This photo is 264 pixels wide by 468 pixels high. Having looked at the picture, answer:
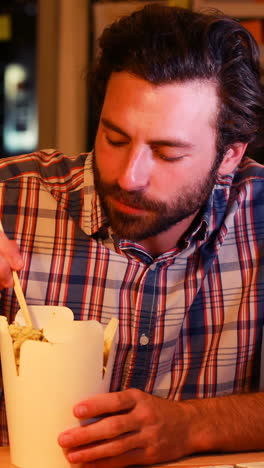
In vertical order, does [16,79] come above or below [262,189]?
above

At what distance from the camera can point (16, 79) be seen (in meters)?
3.15

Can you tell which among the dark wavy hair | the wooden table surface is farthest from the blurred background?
the wooden table surface

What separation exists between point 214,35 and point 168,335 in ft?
2.28

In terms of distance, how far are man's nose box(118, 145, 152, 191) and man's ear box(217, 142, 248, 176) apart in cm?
30

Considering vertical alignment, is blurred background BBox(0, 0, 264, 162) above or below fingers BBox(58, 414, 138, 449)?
above

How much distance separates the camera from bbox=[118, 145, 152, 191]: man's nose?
135 cm

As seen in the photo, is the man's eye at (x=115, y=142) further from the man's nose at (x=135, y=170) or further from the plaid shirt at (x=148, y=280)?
the plaid shirt at (x=148, y=280)

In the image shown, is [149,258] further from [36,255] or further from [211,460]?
[211,460]

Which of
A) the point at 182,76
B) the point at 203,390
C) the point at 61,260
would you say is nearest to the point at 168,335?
the point at 203,390

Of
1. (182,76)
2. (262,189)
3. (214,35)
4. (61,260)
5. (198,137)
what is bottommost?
(61,260)

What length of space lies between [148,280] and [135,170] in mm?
251

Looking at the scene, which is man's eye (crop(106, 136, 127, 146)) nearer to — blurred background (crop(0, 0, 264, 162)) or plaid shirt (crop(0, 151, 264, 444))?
plaid shirt (crop(0, 151, 264, 444))

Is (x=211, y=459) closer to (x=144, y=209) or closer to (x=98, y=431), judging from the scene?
(x=98, y=431)

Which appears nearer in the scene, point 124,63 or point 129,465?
point 129,465
